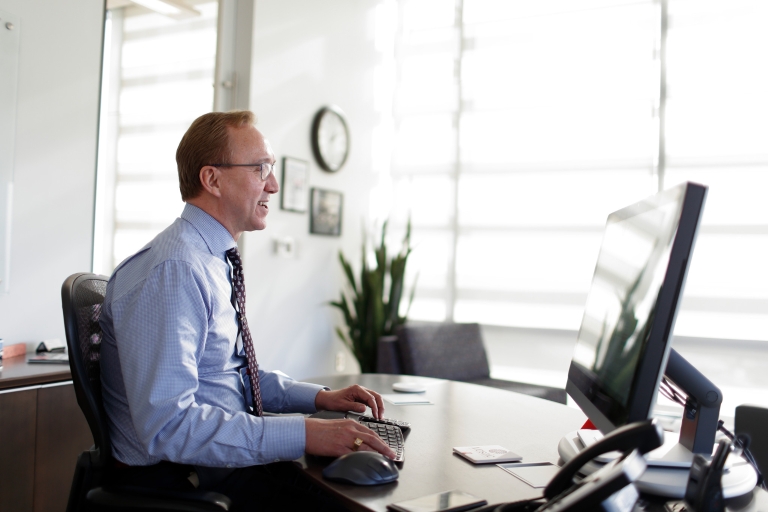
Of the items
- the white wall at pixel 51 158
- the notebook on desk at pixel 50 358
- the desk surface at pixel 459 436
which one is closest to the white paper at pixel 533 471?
the desk surface at pixel 459 436

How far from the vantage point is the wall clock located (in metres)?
4.12

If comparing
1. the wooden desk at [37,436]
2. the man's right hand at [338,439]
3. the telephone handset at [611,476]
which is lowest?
the wooden desk at [37,436]

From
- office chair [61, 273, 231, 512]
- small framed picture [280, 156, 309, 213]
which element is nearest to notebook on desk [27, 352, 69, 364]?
office chair [61, 273, 231, 512]

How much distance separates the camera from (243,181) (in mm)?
1598

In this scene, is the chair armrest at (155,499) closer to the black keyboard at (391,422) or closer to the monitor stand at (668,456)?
the black keyboard at (391,422)

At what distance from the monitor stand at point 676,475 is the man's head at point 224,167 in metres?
1.03

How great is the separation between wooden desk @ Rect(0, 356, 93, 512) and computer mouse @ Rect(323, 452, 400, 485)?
1359 millimetres

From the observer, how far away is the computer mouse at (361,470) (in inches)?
41.8

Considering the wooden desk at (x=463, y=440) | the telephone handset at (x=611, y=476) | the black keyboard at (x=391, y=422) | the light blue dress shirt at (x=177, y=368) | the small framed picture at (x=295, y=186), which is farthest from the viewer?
the small framed picture at (x=295, y=186)

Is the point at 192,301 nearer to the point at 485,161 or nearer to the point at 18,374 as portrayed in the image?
the point at 18,374

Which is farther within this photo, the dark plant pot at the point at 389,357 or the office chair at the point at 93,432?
the dark plant pot at the point at 389,357

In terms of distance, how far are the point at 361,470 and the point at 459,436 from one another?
1.37 feet

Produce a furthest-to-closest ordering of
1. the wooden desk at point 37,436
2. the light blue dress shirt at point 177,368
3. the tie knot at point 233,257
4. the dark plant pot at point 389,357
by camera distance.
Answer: the dark plant pot at point 389,357 → the wooden desk at point 37,436 → the tie knot at point 233,257 → the light blue dress shirt at point 177,368

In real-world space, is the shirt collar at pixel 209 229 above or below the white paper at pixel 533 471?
above
